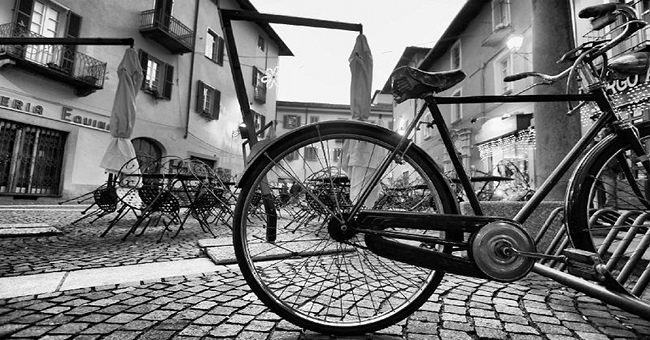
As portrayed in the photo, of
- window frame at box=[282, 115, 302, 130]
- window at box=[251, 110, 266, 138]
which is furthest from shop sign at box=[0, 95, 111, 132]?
window frame at box=[282, 115, 302, 130]

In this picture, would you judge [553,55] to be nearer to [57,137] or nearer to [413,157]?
[413,157]

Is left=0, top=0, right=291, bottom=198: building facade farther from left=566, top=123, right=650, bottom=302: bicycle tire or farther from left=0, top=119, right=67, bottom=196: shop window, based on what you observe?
left=566, top=123, right=650, bottom=302: bicycle tire

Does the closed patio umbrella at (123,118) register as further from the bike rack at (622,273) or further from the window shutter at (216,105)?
the window shutter at (216,105)

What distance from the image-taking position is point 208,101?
16.1 metres

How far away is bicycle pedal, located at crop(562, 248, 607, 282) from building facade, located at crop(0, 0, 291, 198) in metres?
10.7

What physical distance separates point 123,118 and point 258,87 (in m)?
16.0

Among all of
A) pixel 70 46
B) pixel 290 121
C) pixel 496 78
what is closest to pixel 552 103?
pixel 496 78

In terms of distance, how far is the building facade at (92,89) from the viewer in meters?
9.06

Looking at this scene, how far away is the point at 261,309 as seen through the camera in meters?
1.71

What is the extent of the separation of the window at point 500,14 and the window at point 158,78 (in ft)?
42.9

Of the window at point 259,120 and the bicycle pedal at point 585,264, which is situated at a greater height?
the window at point 259,120

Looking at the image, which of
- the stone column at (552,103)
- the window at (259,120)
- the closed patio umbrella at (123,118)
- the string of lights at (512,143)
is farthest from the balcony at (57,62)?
the string of lights at (512,143)

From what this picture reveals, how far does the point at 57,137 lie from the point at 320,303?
39.2 feet

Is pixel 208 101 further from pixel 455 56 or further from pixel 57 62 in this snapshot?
pixel 455 56
